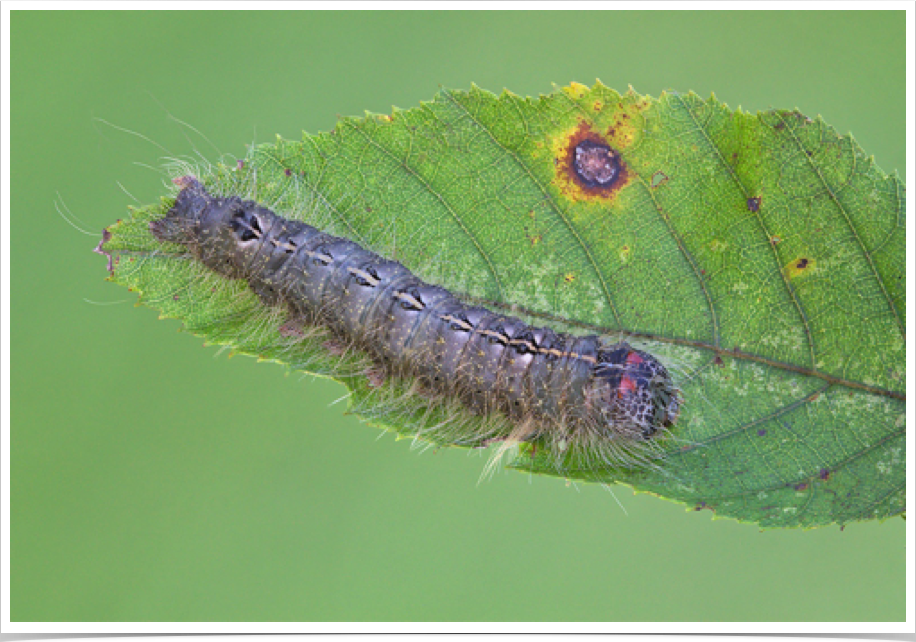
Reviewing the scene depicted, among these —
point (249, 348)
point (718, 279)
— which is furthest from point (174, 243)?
point (718, 279)

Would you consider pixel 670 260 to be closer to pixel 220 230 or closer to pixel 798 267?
pixel 798 267

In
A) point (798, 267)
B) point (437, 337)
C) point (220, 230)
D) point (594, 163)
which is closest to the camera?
point (798, 267)

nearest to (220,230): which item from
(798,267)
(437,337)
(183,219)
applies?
(183,219)

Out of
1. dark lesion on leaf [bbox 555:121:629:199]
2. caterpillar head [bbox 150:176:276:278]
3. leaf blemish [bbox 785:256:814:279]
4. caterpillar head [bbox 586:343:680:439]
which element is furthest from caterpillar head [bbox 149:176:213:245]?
leaf blemish [bbox 785:256:814:279]

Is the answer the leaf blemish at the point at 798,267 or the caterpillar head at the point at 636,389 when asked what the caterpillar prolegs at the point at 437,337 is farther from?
the leaf blemish at the point at 798,267

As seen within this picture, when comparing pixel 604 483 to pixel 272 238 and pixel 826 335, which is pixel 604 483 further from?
pixel 272 238

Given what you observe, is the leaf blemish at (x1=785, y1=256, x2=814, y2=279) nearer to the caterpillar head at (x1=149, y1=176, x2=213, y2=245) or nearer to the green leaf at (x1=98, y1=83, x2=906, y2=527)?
the green leaf at (x1=98, y1=83, x2=906, y2=527)
